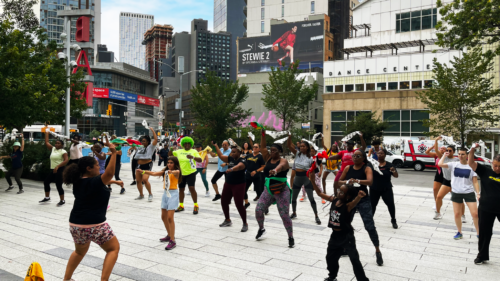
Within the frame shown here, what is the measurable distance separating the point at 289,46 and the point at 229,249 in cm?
7110

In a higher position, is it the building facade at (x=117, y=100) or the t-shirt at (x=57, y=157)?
the building facade at (x=117, y=100)

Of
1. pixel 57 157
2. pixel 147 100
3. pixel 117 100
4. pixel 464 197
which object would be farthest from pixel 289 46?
pixel 464 197

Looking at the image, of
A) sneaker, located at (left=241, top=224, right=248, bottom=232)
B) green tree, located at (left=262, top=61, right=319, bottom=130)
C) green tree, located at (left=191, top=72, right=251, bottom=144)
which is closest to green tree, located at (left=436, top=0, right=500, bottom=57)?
sneaker, located at (left=241, top=224, right=248, bottom=232)

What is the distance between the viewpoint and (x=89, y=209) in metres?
4.15

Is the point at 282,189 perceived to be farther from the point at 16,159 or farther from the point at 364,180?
the point at 16,159

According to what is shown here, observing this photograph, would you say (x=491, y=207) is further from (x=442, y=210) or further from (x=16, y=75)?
(x=16, y=75)

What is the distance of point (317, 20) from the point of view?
7219cm

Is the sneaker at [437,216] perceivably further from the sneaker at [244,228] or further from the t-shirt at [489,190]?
the sneaker at [244,228]

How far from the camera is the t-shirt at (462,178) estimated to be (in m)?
→ 6.69

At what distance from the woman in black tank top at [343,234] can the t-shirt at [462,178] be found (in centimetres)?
320

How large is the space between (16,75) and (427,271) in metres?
14.3

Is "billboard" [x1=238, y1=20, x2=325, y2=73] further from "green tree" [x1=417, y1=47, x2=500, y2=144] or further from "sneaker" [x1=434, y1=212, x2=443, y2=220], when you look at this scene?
"sneaker" [x1=434, y1=212, x2=443, y2=220]

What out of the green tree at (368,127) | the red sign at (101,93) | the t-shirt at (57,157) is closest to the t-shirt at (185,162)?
the t-shirt at (57,157)

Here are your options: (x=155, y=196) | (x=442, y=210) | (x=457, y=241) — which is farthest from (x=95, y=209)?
(x=442, y=210)
